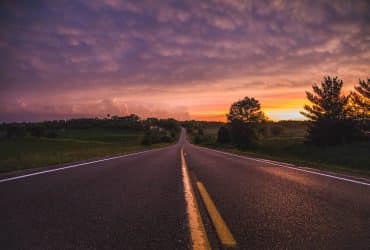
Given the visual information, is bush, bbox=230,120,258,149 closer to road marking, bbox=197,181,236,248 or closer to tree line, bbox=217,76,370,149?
tree line, bbox=217,76,370,149

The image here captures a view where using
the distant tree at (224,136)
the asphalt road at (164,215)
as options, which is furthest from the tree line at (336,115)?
the asphalt road at (164,215)

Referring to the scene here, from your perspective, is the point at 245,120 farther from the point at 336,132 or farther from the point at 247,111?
the point at 336,132

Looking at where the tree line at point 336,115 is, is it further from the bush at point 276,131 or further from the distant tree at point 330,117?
the bush at point 276,131

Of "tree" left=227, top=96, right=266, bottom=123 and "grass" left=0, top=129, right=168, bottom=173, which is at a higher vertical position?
"tree" left=227, top=96, right=266, bottom=123

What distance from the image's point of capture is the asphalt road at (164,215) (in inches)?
129

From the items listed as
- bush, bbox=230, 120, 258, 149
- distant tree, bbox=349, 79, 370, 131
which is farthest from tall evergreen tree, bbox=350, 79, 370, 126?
bush, bbox=230, 120, 258, 149

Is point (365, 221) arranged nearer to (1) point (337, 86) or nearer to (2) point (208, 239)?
(2) point (208, 239)

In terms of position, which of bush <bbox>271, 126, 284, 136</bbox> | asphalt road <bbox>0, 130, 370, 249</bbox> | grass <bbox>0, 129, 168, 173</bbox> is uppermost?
bush <bbox>271, 126, 284, 136</bbox>

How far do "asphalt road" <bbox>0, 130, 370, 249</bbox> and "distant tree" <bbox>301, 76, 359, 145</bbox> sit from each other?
4184cm

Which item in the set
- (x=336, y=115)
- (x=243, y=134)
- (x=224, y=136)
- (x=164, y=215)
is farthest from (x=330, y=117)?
(x=164, y=215)

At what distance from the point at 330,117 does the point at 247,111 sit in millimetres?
32178

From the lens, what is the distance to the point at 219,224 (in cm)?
395

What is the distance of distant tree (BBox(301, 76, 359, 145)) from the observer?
4478 centimetres

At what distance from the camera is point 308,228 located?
3.81 meters
